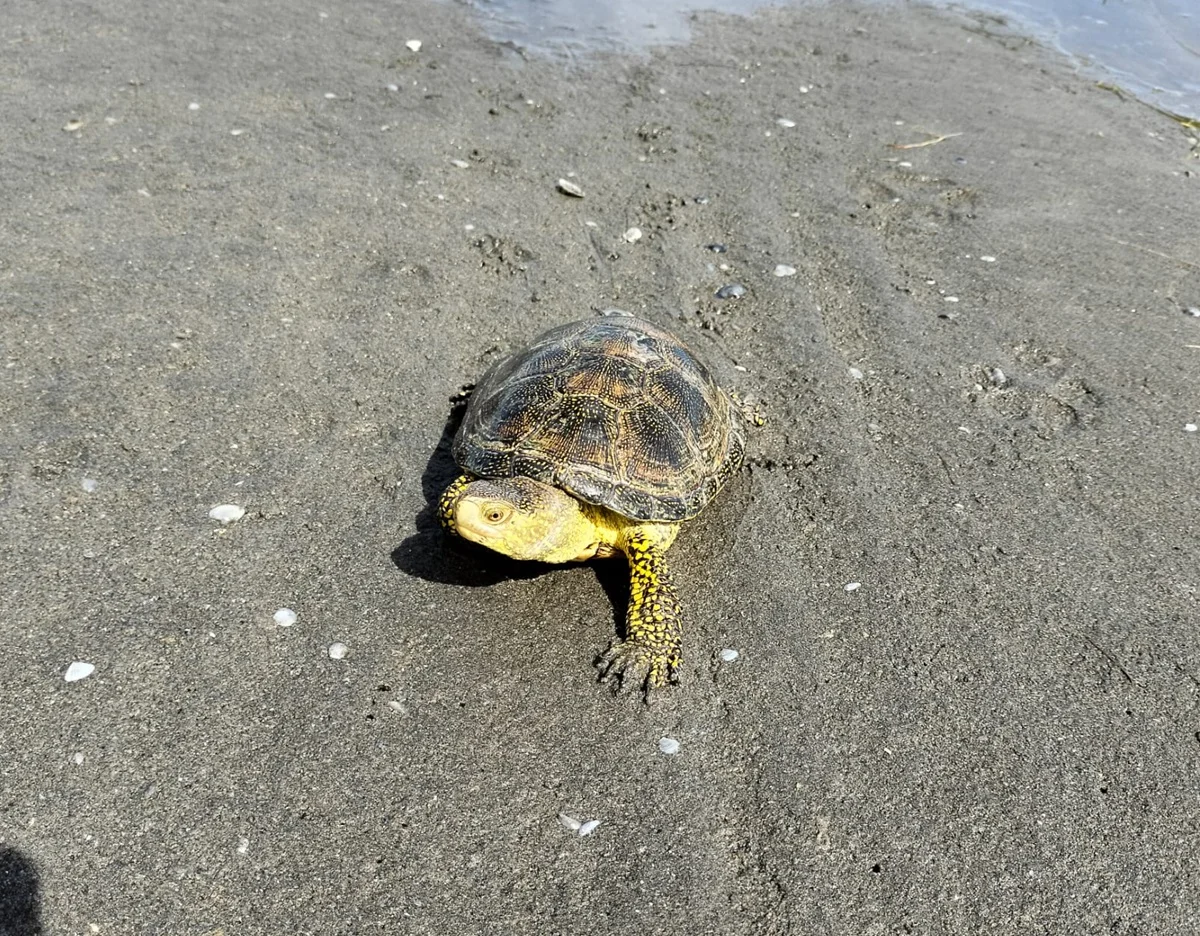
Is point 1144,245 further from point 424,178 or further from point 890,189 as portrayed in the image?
point 424,178

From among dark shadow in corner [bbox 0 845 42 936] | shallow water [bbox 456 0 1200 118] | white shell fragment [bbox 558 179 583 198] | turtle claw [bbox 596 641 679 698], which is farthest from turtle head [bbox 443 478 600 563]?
shallow water [bbox 456 0 1200 118]

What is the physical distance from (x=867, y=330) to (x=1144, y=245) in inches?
110

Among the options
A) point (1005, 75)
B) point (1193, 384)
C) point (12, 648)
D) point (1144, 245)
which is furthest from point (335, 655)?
point (1005, 75)

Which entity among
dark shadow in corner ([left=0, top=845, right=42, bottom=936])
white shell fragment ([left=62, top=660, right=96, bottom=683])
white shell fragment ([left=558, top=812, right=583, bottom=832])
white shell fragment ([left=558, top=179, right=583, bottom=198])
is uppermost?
white shell fragment ([left=558, top=179, right=583, bottom=198])

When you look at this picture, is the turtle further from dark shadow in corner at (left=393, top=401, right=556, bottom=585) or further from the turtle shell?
dark shadow in corner at (left=393, top=401, right=556, bottom=585)

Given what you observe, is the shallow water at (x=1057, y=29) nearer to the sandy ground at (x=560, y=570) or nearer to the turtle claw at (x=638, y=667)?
the sandy ground at (x=560, y=570)

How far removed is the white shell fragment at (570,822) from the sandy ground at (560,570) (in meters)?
0.05

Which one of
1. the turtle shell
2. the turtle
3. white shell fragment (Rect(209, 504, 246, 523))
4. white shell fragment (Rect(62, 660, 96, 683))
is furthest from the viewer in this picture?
white shell fragment (Rect(209, 504, 246, 523))

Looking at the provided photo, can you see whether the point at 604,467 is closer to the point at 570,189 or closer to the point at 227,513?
the point at 227,513

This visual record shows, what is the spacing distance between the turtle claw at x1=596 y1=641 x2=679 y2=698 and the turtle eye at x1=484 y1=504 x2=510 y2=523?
734 mm

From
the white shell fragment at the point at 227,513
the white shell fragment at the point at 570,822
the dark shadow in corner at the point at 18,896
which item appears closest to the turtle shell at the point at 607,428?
the white shell fragment at the point at 227,513

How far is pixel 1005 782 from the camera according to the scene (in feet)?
10.4

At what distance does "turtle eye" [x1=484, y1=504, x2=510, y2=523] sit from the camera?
346 cm

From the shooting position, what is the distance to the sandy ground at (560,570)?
2.83 metres
